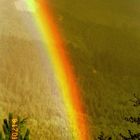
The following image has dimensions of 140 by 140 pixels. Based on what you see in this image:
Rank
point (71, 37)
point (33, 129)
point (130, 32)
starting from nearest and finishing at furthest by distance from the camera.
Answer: point (33, 129)
point (71, 37)
point (130, 32)

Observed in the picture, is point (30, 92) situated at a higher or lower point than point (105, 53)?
lower

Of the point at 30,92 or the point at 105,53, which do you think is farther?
the point at 105,53

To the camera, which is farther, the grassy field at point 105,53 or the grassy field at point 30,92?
the grassy field at point 105,53

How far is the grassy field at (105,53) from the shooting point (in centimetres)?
1928

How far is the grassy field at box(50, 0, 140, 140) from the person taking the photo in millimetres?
19281

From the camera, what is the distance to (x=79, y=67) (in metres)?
25.4

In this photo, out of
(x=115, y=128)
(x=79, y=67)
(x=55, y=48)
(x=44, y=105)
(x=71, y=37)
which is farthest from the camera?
(x=71, y=37)

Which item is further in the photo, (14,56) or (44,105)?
(14,56)

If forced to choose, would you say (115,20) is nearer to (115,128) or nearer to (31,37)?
(31,37)

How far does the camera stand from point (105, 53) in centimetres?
2845

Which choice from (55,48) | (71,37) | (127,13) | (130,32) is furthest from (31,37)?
(127,13)

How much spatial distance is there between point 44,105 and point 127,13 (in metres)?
19.9

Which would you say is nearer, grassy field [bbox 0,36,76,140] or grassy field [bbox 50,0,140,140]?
grassy field [bbox 0,36,76,140]

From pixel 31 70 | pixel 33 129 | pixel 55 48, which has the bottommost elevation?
pixel 33 129
